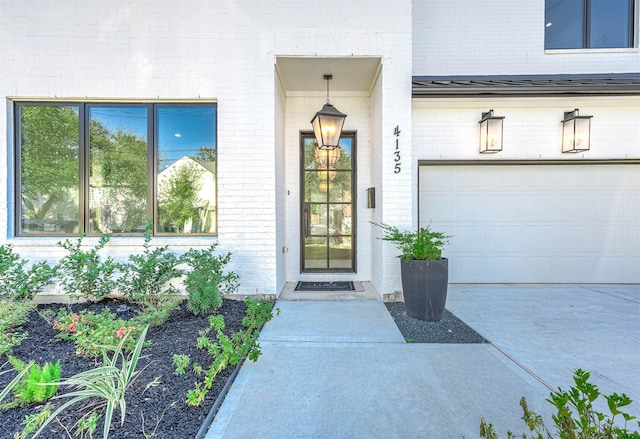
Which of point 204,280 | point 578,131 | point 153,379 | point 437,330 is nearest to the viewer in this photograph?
point 153,379

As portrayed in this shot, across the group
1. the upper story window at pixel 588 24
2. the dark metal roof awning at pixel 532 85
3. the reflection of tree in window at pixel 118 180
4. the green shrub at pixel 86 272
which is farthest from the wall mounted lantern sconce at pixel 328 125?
the upper story window at pixel 588 24

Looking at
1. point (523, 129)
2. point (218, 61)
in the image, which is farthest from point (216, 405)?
point (523, 129)

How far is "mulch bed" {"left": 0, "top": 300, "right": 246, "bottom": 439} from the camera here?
157 centimetres

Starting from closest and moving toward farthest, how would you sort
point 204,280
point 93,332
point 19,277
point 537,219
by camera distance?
point 93,332 < point 204,280 < point 19,277 < point 537,219

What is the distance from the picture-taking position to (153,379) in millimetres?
2014

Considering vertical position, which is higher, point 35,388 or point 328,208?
point 328,208

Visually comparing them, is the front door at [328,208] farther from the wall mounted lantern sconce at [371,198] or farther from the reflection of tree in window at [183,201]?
the reflection of tree in window at [183,201]

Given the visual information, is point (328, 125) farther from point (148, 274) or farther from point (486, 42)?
point (486, 42)

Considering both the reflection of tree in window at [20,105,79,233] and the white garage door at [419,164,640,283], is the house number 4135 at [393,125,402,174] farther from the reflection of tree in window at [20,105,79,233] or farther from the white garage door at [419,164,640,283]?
the reflection of tree in window at [20,105,79,233]

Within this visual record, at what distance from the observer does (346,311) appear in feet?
11.6

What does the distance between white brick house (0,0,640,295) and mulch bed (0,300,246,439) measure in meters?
1.21

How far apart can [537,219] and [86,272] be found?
6.53m

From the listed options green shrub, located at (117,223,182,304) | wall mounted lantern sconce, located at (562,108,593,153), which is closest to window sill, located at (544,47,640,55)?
wall mounted lantern sconce, located at (562,108,593,153)

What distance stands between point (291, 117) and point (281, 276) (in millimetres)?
2567
